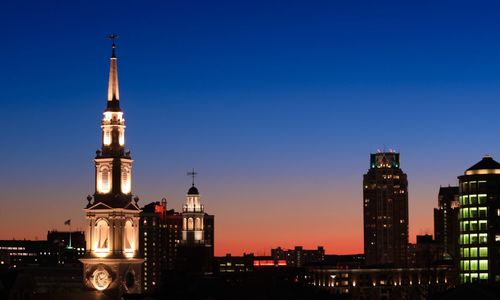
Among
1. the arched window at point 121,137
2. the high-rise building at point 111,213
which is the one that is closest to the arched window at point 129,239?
the high-rise building at point 111,213

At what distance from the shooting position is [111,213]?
115375 millimetres

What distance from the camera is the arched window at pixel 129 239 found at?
117 meters

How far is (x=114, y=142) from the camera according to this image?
379 feet

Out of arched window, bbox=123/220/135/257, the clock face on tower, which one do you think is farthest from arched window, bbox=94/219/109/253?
the clock face on tower

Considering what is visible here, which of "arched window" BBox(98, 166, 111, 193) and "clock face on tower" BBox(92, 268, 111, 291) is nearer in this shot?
"arched window" BBox(98, 166, 111, 193)

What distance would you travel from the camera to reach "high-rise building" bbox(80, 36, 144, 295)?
116m

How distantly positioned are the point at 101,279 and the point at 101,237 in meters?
3.79

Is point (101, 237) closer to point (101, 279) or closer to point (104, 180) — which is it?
point (101, 279)

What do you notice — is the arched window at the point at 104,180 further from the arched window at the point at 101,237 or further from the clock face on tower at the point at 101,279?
the clock face on tower at the point at 101,279

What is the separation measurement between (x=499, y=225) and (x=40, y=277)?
75818 mm

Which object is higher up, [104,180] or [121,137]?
[121,137]

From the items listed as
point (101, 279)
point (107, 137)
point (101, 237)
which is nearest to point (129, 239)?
point (101, 237)

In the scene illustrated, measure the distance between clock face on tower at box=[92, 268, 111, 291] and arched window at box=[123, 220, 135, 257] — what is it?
2589mm

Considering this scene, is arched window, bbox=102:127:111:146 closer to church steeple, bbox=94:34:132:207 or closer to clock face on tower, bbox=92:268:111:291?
church steeple, bbox=94:34:132:207
